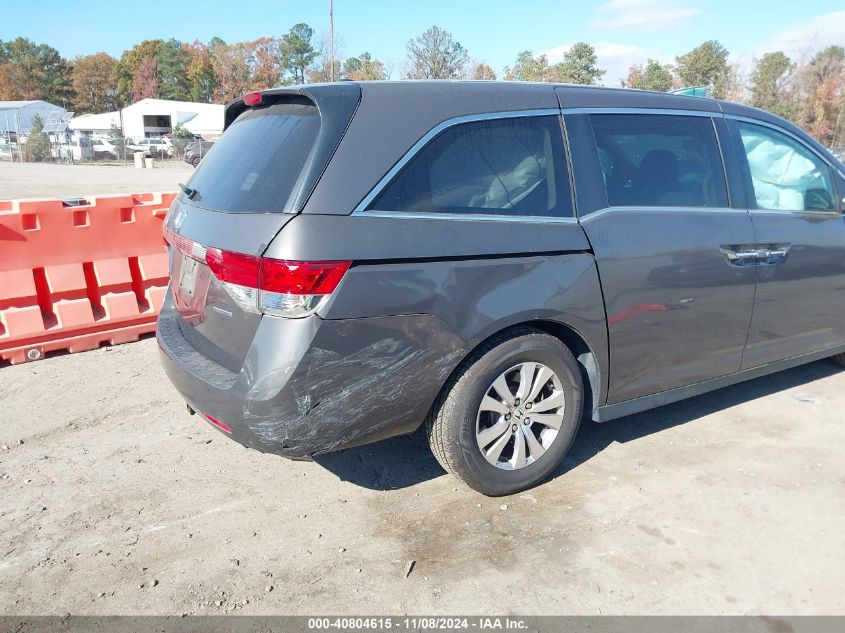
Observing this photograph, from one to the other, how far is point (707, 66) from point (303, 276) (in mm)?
61095

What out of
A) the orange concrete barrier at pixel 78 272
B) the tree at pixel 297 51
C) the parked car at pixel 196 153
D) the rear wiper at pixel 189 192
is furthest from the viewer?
the tree at pixel 297 51

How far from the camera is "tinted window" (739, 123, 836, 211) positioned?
3994 millimetres

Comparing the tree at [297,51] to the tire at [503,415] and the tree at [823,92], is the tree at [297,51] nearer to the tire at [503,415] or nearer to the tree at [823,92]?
the tree at [823,92]

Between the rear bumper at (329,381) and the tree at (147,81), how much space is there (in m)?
106

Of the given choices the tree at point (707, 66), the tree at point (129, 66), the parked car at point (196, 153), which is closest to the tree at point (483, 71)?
the tree at point (707, 66)

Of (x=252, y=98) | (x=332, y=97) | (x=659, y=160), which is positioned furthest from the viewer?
(x=659, y=160)

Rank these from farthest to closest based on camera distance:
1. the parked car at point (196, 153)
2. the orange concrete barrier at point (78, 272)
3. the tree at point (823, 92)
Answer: the tree at point (823, 92), the parked car at point (196, 153), the orange concrete barrier at point (78, 272)

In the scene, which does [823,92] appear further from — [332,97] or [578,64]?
[332,97]

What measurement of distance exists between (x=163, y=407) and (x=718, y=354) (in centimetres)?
344

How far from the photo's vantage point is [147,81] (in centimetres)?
9725

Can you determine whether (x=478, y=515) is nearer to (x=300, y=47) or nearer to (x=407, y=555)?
(x=407, y=555)

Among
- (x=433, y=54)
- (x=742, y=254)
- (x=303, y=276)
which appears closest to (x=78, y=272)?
(x=303, y=276)

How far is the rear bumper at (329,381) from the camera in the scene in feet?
8.63

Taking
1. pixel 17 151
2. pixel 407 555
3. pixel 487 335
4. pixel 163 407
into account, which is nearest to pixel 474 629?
pixel 407 555
